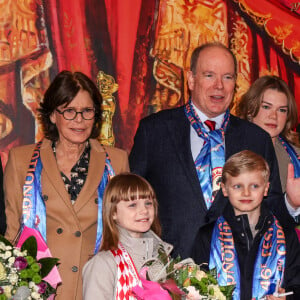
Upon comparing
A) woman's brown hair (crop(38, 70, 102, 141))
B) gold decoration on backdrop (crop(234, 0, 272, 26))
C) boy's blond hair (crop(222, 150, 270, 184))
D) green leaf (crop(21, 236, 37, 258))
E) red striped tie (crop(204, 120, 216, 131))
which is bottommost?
green leaf (crop(21, 236, 37, 258))

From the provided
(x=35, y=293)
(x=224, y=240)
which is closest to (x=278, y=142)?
(x=224, y=240)

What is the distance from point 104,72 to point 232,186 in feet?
6.07

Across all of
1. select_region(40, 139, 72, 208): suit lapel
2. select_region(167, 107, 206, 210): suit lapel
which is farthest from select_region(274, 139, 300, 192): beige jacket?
select_region(40, 139, 72, 208): suit lapel

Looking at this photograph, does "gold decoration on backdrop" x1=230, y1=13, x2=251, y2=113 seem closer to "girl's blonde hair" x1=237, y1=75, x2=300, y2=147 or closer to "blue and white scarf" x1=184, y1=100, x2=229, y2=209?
"girl's blonde hair" x1=237, y1=75, x2=300, y2=147

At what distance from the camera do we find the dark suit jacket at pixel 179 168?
3.98m

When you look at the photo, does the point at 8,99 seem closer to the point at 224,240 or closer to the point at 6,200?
the point at 6,200

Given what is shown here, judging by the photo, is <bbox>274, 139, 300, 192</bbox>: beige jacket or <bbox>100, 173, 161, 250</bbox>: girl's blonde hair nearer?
<bbox>100, 173, 161, 250</bbox>: girl's blonde hair

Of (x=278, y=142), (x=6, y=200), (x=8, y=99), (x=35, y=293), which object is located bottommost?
(x=35, y=293)

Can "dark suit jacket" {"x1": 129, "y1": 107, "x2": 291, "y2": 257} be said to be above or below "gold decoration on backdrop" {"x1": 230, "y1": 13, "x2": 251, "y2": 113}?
below

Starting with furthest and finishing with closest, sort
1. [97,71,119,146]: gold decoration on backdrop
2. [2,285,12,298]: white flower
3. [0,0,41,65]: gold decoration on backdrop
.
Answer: [97,71,119,146]: gold decoration on backdrop
[0,0,41,65]: gold decoration on backdrop
[2,285,12,298]: white flower

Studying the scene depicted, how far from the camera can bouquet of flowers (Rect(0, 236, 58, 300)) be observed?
3041 millimetres

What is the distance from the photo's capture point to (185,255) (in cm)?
397

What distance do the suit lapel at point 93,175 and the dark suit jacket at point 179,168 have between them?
0.20 m

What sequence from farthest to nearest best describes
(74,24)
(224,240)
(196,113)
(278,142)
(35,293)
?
(74,24)
(278,142)
(196,113)
(224,240)
(35,293)
